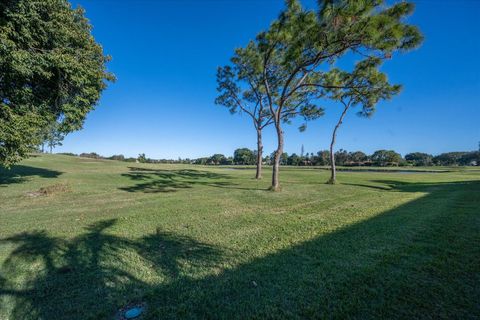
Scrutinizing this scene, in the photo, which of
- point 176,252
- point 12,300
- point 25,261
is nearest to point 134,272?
point 176,252

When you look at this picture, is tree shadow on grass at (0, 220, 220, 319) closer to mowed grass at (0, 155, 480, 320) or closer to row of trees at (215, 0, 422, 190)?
mowed grass at (0, 155, 480, 320)

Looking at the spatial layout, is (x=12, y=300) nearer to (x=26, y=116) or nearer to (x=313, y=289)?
(x=313, y=289)

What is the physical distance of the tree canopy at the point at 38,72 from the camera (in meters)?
8.30

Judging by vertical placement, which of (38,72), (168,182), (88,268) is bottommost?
(88,268)

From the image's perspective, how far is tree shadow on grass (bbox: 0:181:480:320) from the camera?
2.44 metres

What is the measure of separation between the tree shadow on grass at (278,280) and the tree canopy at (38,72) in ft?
24.3

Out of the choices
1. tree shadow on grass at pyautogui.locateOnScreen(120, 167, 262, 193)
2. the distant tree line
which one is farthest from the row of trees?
the distant tree line

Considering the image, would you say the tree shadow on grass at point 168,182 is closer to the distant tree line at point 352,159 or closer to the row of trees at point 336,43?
the row of trees at point 336,43

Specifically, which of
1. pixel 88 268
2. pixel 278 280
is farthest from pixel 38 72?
pixel 278 280

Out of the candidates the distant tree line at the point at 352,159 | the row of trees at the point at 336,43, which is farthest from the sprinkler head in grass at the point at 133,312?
the distant tree line at the point at 352,159

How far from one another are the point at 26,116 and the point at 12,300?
33.3 ft

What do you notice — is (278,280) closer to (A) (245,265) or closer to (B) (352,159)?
(A) (245,265)

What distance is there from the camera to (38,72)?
8836 mm

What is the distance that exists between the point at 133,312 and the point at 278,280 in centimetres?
189
